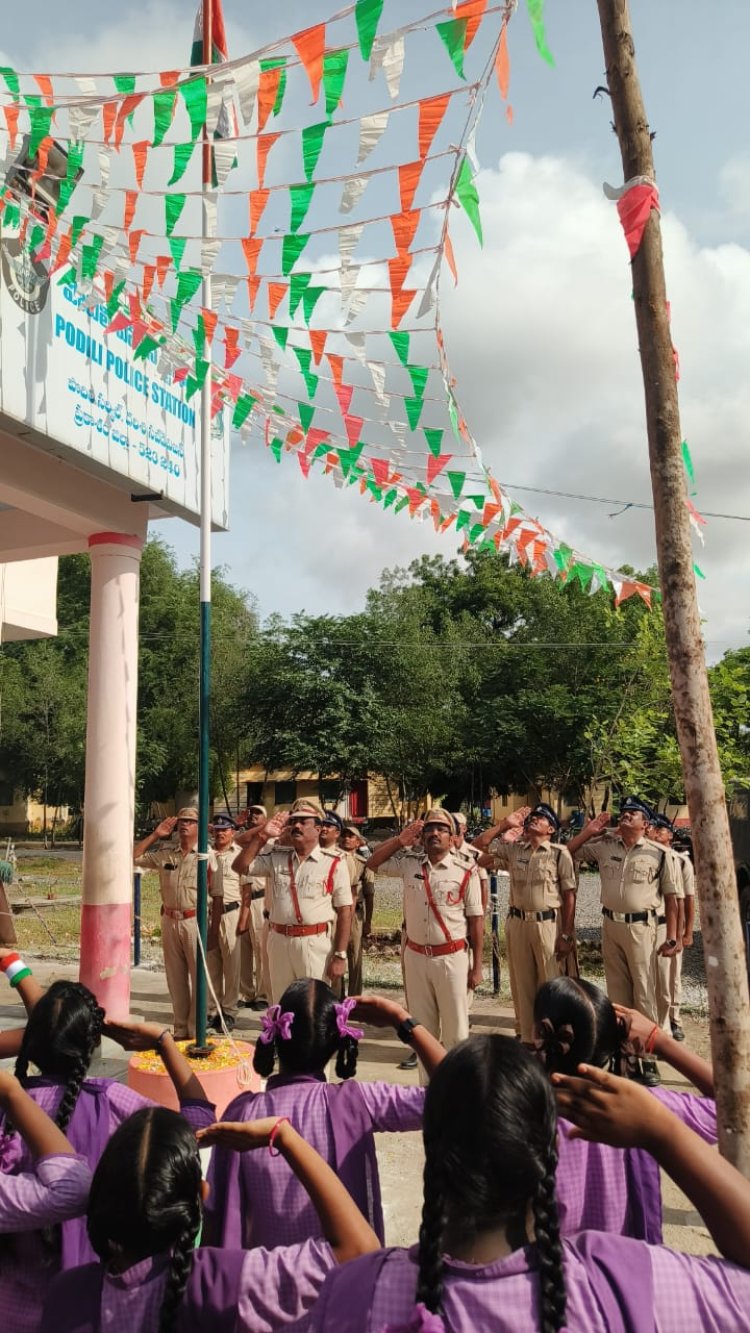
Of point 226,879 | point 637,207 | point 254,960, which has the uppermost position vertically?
point 637,207

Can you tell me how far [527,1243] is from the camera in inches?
54.8

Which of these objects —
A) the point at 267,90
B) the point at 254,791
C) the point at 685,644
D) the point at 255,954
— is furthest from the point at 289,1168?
the point at 254,791

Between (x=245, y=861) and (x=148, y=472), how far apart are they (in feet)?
9.61

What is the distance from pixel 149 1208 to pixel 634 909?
592 cm

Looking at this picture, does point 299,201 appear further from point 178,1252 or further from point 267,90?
point 178,1252

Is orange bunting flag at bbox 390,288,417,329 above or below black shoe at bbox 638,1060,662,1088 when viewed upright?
above

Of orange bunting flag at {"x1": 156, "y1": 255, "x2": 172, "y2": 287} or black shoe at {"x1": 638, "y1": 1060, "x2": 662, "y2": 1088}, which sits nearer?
orange bunting flag at {"x1": 156, "y1": 255, "x2": 172, "y2": 287}

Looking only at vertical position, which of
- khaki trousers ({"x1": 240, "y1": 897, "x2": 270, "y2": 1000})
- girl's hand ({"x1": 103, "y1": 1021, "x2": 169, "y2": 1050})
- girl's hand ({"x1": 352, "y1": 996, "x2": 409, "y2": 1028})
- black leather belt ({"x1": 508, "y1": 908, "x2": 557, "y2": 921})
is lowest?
khaki trousers ({"x1": 240, "y1": 897, "x2": 270, "y2": 1000})

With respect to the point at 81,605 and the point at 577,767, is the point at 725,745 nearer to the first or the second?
the point at 577,767

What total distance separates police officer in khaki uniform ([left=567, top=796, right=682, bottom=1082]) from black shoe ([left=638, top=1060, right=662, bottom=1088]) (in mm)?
413

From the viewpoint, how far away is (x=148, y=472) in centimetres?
711

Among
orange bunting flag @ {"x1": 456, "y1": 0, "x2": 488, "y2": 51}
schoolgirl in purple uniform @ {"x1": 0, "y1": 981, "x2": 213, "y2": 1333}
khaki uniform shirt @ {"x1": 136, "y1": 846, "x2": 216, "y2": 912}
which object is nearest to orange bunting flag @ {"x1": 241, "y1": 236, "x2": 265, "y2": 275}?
orange bunting flag @ {"x1": 456, "y1": 0, "x2": 488, "y2": 51}

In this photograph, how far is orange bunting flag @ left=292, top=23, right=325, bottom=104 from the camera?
3375 mm

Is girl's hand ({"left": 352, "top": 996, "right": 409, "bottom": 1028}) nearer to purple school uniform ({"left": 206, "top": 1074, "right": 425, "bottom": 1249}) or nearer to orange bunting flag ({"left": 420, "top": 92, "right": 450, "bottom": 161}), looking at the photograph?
purple school uniform ({"left": 206, "top": 1074, "right": 425, "bottom": 1249})
